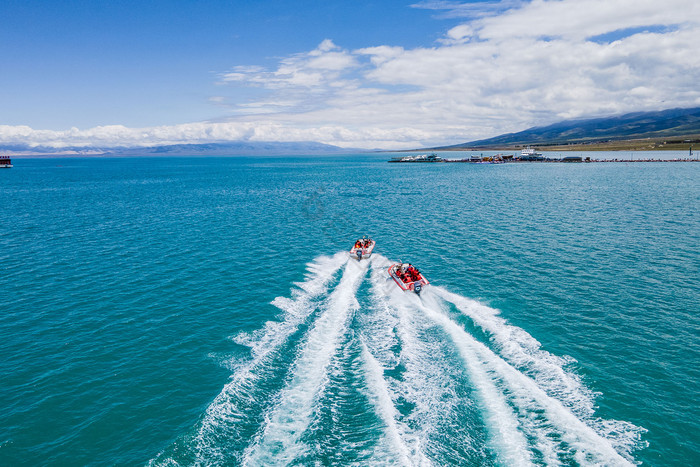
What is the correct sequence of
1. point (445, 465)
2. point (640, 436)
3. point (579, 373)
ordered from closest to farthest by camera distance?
point (445, 465) < point (640, 436) < point (579, 373)

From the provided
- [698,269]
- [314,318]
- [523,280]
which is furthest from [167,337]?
[698,269]

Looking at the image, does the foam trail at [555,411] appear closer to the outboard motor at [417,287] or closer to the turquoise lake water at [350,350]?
the turquoise lake water at [350,350]

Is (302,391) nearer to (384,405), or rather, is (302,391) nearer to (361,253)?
(384,405)

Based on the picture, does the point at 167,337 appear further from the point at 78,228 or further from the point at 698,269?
the point at 698,269

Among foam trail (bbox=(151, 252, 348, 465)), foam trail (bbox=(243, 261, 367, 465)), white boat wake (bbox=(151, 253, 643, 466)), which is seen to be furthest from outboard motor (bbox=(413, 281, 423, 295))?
foam trail (bbox=(151, 252, 348, 465))

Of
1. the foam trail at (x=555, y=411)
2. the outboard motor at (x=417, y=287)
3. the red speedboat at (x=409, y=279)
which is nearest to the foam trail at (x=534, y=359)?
the foam trail at (x=555, y=411)

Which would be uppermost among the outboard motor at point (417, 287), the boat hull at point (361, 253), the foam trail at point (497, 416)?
the boat hull at point (361, 253)
